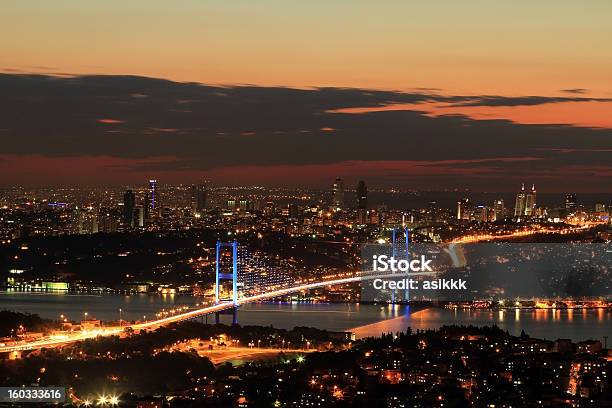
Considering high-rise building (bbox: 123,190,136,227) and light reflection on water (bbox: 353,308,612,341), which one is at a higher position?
high-rise building (bbox: 123,190,136,227)

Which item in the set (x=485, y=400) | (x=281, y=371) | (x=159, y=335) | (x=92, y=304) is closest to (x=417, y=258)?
(x=92, y=304)

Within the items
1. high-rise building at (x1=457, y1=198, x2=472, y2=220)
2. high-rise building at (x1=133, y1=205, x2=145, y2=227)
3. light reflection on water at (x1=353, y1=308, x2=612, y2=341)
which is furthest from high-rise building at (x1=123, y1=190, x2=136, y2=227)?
light reflection on water at (x1=353, y1=308, x2=612, y2=341)

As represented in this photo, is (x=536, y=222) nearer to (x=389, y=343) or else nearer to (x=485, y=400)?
(x=389, y=343)

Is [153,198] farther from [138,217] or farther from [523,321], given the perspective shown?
[523,321]

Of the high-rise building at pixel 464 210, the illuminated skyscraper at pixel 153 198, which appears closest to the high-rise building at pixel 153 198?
the illuminated skyscraper at pixel 153 198

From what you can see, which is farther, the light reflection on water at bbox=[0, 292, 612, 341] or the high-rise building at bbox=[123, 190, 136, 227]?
the high-rise building at bbox=[123, 190, 136, 227]

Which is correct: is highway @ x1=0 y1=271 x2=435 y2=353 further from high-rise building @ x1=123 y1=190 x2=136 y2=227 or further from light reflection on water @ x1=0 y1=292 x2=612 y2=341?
Result: high-rise building @ x1=123 y1=190 x2=136 y2=227

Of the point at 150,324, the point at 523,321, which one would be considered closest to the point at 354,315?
the point at 523,321
